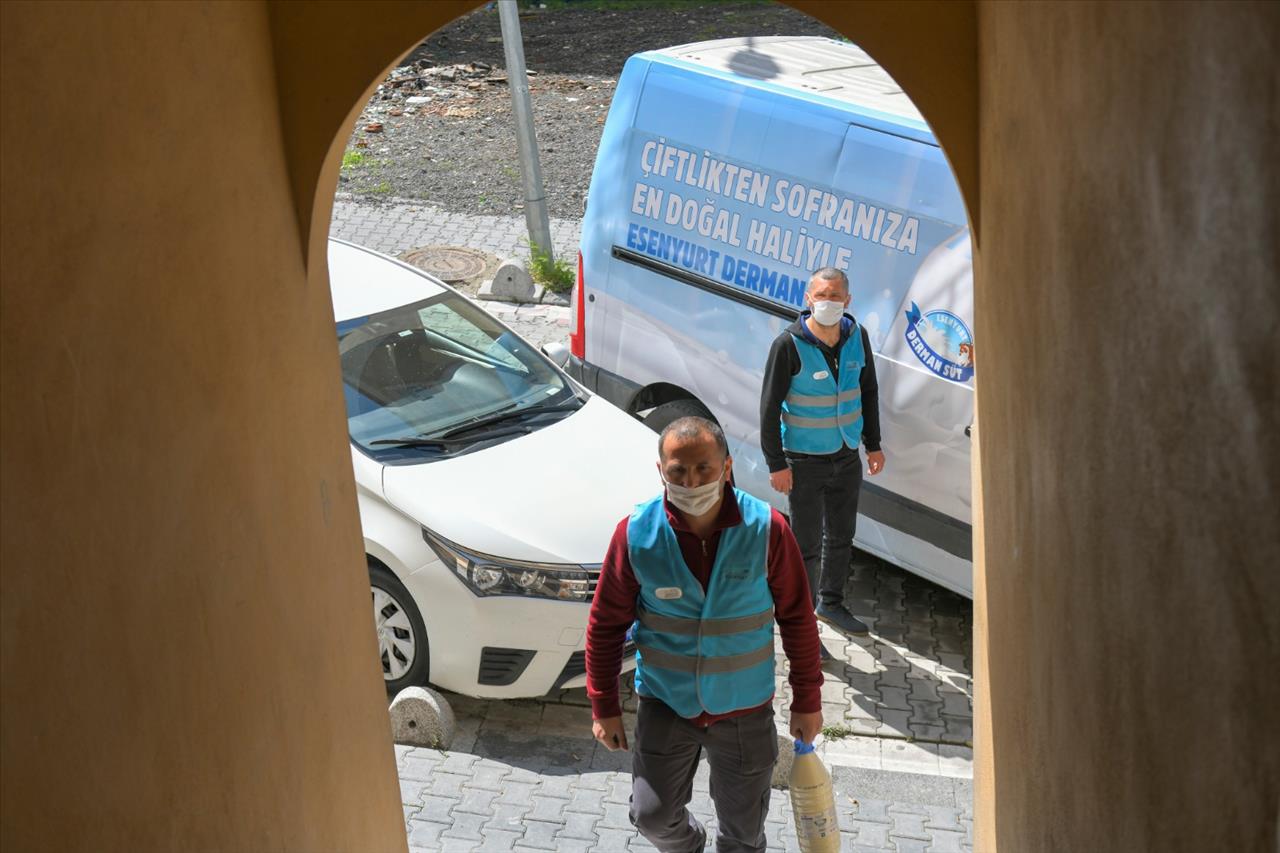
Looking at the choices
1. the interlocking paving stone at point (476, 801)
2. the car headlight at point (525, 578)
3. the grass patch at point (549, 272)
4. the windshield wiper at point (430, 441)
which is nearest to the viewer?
the interlocking paving stone at point (476, 801)

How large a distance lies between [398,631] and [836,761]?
1.90m

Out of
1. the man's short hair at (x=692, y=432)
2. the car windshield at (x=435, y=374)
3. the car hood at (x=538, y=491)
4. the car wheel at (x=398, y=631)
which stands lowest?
the car wheel at (x=398, y=631)

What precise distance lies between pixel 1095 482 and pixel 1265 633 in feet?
2.02

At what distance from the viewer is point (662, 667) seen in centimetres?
434

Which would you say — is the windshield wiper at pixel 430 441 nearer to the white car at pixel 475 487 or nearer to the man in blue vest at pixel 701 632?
the white car at pixel 475 487

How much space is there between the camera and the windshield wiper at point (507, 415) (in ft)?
21.7

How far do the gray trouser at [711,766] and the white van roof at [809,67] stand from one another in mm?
3344

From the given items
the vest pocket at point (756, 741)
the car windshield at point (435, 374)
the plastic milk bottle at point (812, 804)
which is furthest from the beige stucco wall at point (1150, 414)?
the car windshield at point (435, 374)

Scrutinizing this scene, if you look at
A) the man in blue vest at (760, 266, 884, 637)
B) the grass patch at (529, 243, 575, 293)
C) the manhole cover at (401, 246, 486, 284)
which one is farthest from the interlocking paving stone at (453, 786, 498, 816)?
the manhole cover at (401, 246, 486, 284)

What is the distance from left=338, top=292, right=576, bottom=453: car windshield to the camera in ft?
21.8

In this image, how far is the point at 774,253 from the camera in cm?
713

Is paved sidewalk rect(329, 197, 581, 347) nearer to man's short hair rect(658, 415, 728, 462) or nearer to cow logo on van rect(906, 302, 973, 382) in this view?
cow logo on van rect(906, 302, 973, 382)

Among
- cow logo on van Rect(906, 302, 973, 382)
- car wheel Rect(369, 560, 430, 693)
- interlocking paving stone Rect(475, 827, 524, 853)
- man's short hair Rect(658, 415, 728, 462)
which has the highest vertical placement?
man's short hair Rect(658, 415, 728, 462)

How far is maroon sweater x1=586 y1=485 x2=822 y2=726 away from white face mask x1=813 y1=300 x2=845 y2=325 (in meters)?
2.00
